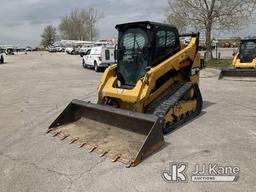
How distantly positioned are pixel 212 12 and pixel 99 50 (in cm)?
1039

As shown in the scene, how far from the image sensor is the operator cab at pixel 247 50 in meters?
17.5

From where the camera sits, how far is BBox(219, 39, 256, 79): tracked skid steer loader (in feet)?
53.5

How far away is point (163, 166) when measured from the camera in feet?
17.6

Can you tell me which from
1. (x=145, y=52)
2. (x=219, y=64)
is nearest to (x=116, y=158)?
(x=145, y=52)

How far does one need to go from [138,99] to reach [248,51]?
12.8m

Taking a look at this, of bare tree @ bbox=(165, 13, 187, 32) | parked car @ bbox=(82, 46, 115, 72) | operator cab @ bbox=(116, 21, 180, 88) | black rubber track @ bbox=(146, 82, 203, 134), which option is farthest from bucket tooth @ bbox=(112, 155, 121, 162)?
bare tree @ bbox=(165, 13, 187, 32)

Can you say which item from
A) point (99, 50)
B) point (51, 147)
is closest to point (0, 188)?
point (51, 147)

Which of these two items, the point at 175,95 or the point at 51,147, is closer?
the point at 51,147

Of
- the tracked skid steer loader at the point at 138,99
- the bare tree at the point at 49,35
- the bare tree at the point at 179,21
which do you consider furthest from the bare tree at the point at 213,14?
the bare tree at the point at 49,35

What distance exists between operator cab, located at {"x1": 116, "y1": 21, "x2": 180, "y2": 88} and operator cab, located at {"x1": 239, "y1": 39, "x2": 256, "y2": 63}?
10312mm

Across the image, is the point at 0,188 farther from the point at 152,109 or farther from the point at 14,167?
the point at 152,109

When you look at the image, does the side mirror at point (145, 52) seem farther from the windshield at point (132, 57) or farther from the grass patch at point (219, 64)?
the grass patch at point (219, 64)

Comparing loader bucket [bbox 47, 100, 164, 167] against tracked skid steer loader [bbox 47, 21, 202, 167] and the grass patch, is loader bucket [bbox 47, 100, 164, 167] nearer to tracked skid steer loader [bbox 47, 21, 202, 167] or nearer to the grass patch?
tracked skid steer loader [bbox 47, 21, 202, 167]

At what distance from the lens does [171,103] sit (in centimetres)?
721
